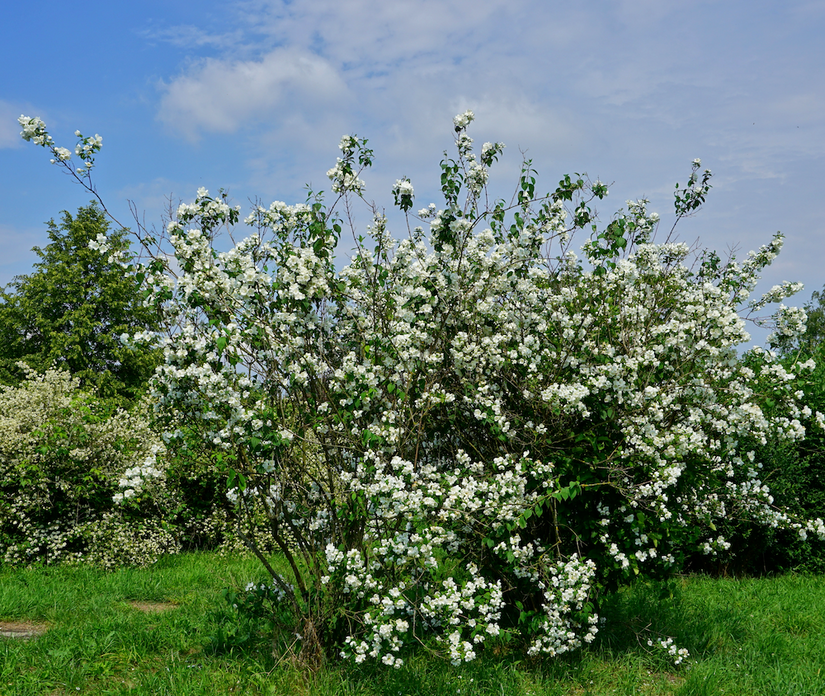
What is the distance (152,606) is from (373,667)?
3212 millimetres

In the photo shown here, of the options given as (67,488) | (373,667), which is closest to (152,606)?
(67,488)

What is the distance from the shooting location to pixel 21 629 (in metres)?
6.07

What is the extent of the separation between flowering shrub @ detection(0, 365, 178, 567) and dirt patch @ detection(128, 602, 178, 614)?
185 centimetres

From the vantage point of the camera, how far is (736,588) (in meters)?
7.91

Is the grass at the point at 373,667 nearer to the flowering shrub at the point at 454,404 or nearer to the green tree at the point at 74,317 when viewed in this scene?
the flowering shrub at the point at 454,404

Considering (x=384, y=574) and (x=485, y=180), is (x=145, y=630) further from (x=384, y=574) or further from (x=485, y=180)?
(x=485, y=180)

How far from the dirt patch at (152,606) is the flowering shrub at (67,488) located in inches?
72.9

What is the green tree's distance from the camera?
2450cm

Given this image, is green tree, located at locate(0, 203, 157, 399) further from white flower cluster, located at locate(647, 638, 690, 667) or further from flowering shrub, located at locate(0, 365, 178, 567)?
white flower cluster, located at locate(647, 638, 690, 667)

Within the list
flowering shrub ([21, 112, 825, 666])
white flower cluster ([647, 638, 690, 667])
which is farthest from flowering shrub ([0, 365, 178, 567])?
white flower cluster ([647, 638, 690, 667])

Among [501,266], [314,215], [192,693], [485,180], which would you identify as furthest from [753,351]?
[192,693]

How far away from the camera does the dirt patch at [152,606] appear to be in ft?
21.7

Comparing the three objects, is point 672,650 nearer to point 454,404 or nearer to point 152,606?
point 454,404

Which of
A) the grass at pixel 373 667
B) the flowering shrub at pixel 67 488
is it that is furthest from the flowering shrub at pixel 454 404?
the flowering shrub at pixel 67 488
